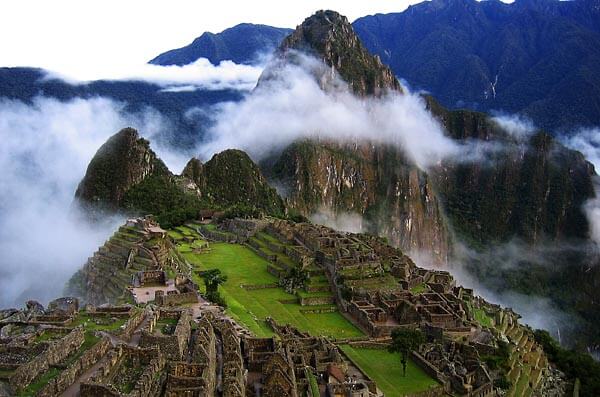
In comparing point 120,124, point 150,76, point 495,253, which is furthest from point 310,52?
point 495,253

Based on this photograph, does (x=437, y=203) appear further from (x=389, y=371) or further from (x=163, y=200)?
(x=389, y=371)

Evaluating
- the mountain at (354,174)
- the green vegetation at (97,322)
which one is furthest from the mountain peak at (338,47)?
the green vegetation at (97,322)

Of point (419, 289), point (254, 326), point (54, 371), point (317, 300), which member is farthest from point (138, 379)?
point (419, 289)

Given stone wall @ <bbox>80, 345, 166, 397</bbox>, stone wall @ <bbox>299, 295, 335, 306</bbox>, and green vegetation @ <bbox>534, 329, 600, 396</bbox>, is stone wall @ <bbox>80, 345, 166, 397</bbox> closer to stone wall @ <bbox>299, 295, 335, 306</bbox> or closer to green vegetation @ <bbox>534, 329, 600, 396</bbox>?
stone wall @ <bbox>299, 295, 335, 306</bbox>

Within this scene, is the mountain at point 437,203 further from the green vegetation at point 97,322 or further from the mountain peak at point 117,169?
the green vegetation at point 97,322

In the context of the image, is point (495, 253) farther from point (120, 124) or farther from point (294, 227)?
point (294, 227)

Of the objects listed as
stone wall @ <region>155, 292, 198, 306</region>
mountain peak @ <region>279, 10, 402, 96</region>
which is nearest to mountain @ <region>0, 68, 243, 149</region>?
mountain peak @ <region>279, 10, 402, 96</region>
